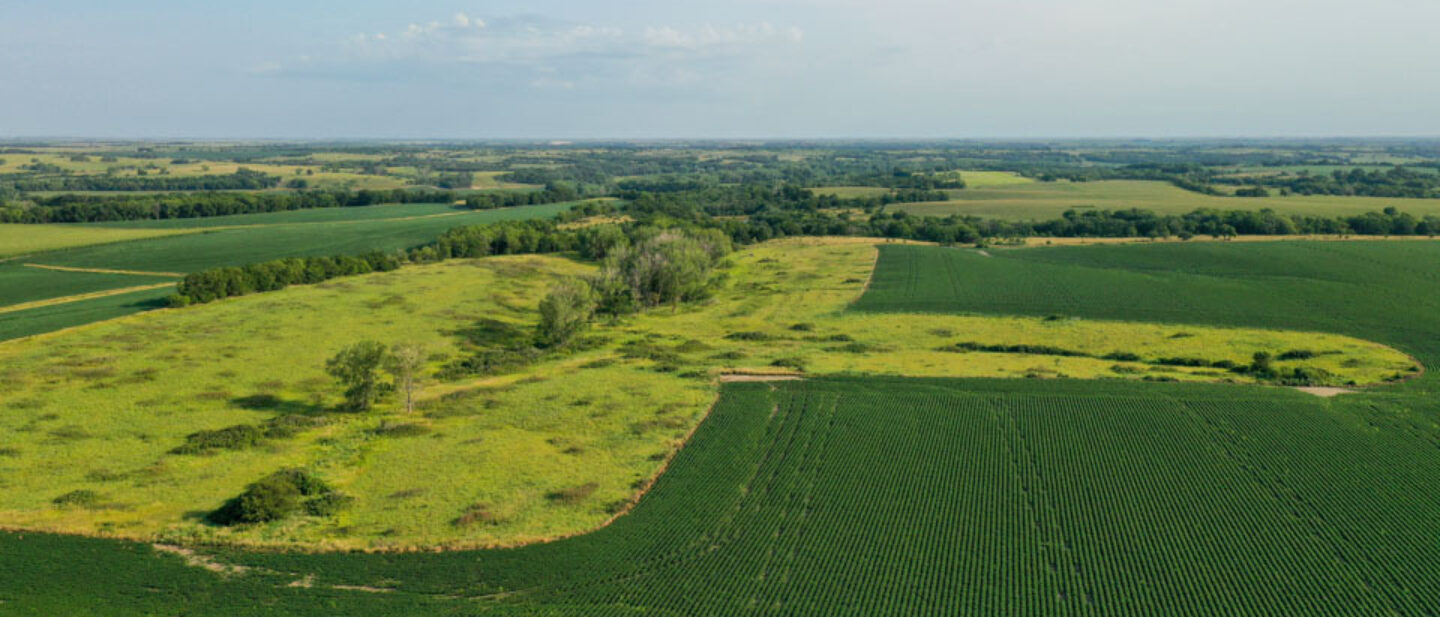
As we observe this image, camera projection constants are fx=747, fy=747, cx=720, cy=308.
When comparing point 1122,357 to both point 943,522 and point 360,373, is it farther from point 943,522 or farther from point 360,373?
point 360,373

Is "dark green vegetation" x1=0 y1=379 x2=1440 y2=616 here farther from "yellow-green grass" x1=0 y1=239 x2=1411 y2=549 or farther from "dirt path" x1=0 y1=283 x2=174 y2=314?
"dirt path" x1=0 y1=283 x2=174 y2=314

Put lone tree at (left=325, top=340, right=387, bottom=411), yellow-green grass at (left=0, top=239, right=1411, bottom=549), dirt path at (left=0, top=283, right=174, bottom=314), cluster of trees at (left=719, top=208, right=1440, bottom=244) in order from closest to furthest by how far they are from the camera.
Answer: yellow-green grass at (left=0, top=239, right=1411, bottom=549), lone tree at (left=325, top=340, right=387, bottom=411), dirt path at (left=0, top=283, right=174, bottom=314), cluster of trees at (left=719, top=208, right=1440, bottom=244)

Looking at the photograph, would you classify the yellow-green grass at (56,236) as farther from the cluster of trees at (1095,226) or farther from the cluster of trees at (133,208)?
the cluster of trees at (1095,226)

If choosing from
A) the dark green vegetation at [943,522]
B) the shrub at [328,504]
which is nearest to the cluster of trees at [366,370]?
the dark green vegetation at [943,522]

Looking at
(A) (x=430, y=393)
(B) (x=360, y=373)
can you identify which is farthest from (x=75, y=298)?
(A) (x=430, y=393)

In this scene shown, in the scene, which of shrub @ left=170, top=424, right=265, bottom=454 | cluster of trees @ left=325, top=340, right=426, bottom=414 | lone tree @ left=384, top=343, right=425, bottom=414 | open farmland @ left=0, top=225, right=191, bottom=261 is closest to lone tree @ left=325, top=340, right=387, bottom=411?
cluster of trees @ left=325, top=340, right=426, bottom=414

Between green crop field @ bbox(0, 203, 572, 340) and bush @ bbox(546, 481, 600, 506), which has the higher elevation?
green crop field @ bbox(0, 203, 572, 340)
